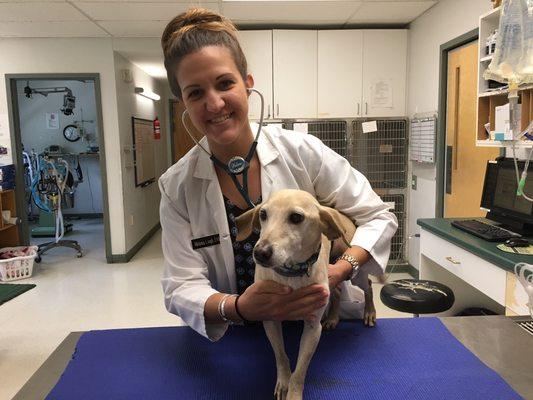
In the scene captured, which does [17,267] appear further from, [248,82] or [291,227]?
[291,227]

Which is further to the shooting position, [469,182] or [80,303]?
[80,303]

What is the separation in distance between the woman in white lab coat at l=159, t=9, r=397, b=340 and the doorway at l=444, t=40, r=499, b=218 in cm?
236

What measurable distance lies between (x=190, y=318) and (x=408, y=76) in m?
4.09

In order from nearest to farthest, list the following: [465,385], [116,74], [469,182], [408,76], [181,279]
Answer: [465,385], [181,279], [469,182], [408,76], [116,74]

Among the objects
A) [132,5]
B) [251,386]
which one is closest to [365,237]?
[251,386]

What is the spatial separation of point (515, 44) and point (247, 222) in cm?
176

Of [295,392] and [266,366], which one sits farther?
[266,366]

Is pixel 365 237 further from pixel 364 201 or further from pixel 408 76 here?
pixel 408 76

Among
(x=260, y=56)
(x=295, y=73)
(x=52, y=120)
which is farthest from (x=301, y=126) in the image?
(x=52, y=120)

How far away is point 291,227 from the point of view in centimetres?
92

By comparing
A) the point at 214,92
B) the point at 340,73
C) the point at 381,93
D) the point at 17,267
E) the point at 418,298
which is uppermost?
the point at 340,73

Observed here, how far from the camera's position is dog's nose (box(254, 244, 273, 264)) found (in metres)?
0.83

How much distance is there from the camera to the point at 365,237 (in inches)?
47.2

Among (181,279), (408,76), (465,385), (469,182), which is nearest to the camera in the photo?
(465,385)
